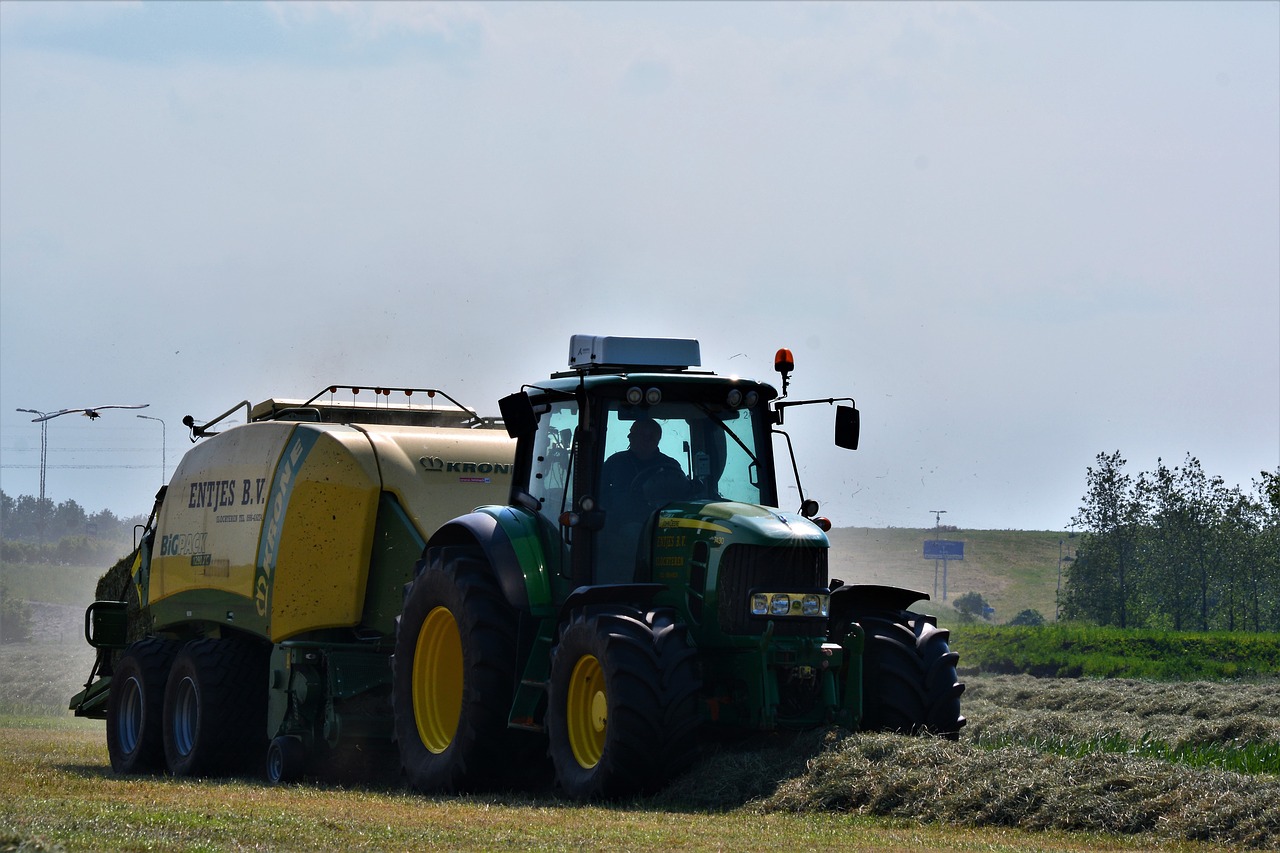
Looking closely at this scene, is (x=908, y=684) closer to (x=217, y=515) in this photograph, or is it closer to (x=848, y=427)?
(x=848, y=427)

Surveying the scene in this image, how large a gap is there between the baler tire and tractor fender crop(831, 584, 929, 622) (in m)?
0.22

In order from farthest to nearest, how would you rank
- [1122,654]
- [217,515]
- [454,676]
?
[1122,654] → [217,515] → [454,676]

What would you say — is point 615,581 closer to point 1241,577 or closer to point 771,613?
point 771,613

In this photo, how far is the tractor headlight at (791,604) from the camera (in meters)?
11.8

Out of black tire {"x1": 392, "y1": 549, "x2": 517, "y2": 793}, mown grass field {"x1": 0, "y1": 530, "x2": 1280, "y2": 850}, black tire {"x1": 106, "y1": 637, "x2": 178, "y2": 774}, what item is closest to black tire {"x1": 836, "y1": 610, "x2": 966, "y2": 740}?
mown grass field {"x1": 0, "y1": 530, "x2": 1280, "y2": 850}

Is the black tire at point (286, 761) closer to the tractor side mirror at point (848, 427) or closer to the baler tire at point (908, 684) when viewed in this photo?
the baler tire at point (908, 684)

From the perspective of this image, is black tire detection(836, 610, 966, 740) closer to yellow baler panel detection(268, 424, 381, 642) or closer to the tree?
yellow baler panel detection(268, 424, 381, 642)

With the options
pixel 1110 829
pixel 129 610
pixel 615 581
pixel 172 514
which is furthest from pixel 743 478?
pixel 129 610

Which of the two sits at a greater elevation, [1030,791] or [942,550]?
[942,550]

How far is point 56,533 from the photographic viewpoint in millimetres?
171000

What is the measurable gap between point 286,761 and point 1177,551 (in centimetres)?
6063

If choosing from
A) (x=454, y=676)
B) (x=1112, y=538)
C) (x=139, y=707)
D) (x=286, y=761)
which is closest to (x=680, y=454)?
(x=454, y=676)

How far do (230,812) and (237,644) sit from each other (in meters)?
6.49

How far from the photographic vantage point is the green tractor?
11617mm
